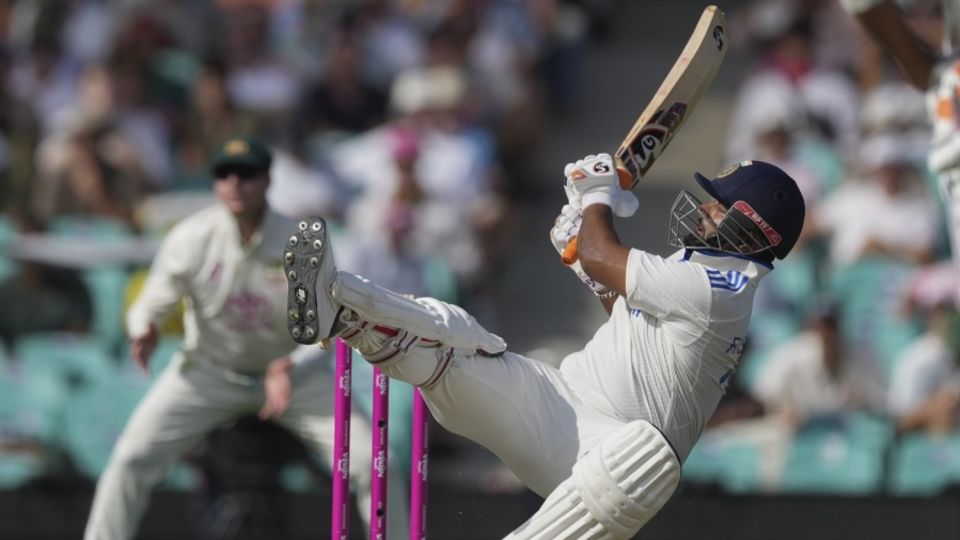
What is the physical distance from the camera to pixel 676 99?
4672 mm

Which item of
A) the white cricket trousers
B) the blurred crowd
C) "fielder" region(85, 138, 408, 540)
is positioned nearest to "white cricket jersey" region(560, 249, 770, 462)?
the white cricket trousers

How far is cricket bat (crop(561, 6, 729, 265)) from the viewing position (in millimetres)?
4605

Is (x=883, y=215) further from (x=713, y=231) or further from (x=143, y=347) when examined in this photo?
(x=713, y=231)

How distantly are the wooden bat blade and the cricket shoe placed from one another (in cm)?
96

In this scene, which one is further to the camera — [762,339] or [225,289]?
[762,339]

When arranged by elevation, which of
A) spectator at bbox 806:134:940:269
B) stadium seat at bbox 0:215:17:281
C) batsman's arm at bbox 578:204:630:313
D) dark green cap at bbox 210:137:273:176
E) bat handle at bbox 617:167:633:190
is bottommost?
batsman's arm at bbox 578:204:630:313

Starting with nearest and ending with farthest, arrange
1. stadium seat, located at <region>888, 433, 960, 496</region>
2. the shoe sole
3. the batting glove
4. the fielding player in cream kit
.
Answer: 1. the shoe sole
2. the fielding player in cream kit
3. the batting glove
4. stadium seat, located at <region>888, 433, 960, 496</region>

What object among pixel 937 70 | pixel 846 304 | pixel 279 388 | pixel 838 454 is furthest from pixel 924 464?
pixel 937 70

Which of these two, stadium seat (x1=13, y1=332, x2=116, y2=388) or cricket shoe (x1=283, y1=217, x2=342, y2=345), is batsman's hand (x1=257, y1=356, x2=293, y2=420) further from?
stadium seat (x1=13, y1=332, x2=116, y2=388)

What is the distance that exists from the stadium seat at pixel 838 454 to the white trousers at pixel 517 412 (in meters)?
3.13

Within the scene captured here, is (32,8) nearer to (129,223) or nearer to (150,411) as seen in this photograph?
(129,223)

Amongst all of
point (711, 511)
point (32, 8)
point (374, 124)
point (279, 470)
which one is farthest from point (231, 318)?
point (32, 8)

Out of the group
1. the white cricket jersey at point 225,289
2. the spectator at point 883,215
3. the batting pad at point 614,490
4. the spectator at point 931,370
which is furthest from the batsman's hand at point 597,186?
the spectator at point 883,215

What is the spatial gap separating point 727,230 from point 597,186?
1.08 ft
